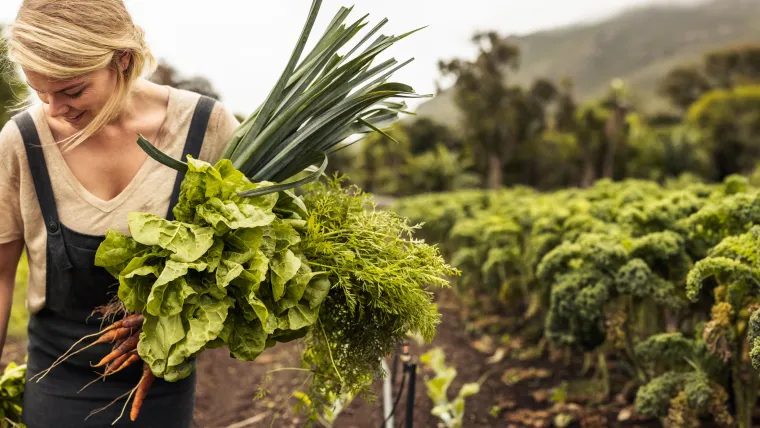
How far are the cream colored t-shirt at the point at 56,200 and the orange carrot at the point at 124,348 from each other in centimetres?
29

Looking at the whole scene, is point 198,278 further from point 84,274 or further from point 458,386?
point 458,386

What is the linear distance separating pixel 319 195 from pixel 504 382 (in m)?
3.53

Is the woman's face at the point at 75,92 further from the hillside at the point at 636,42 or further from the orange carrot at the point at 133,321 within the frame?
the hillside at the point at 636,42

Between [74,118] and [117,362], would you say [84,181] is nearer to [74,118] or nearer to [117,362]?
[74,118]

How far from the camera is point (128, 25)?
1.69m

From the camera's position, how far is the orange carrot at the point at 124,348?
1.64 meters

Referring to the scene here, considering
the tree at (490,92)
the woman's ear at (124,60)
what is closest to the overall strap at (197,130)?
the woman's ear at (124,60)

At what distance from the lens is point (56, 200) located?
1747mm

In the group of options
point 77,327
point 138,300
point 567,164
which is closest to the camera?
point 138,300

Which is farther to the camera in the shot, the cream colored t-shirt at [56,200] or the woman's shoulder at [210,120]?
the woman's shoulder at [210,120]

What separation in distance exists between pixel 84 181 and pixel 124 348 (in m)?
0.50

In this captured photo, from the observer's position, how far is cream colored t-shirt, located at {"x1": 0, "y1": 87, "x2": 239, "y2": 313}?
1728mm

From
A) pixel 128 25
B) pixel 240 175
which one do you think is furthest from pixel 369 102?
pixel 128 25

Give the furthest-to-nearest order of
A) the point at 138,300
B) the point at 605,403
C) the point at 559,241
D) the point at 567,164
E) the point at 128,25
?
the point at 567,164
the point at 559,241
the point at 605,403
the point at 128,25
the point at 138,300
